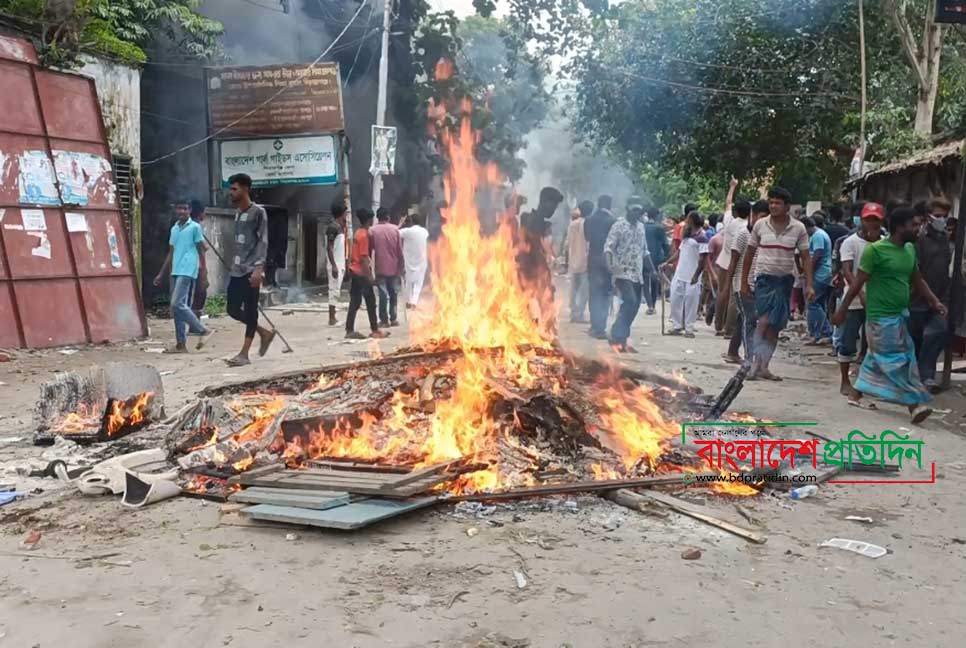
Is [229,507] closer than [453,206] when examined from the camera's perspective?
Yes

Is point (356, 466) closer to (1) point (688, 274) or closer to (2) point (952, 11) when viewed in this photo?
(2) point (952, 11)

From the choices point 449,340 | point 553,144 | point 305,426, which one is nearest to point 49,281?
point 449,340

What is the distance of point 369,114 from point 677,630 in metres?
22.1

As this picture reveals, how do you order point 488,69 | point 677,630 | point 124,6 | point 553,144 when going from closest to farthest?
1. point 677,630
2. point 124,6
3. point 488,69
4. point 553,144

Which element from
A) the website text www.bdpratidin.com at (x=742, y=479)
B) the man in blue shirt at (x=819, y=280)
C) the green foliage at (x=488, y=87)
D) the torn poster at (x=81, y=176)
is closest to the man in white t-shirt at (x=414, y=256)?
the torn poster at (x=81, y=176)

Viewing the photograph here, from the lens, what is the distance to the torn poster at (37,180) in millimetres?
11094

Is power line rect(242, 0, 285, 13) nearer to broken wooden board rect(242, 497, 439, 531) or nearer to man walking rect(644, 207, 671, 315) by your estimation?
man walking rect(644, 207, 671, 315)

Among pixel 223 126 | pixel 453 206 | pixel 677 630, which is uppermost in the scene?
pixel 223 126

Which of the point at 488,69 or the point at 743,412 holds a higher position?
the point at 488,69

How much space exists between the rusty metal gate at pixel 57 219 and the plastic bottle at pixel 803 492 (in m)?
9.24

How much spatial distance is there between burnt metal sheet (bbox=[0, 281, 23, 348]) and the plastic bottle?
30.2 feet

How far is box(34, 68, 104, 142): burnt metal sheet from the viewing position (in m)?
11.6

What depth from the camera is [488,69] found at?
2878 cm

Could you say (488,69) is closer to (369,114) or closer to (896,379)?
(369,114)
